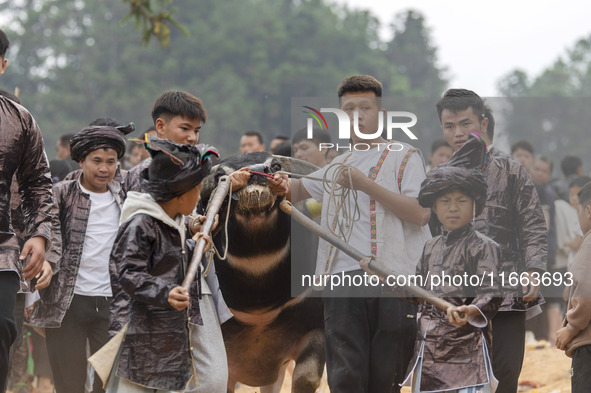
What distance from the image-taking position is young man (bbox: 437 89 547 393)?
4941 mm

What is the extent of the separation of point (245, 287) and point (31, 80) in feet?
143

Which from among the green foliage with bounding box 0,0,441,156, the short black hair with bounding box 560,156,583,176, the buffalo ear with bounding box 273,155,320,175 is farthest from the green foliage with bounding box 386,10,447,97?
the buffalo ear with bounding box 273,155,320,175

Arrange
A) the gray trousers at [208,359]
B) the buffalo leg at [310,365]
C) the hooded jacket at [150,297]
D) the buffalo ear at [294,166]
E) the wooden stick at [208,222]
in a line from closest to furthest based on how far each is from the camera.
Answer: the hooded jacket at [150,297], the wooden stick at [208,222], the gray trousers at [208,359], the buffalo leg at [310,365], the buffalo ear at [294,166]

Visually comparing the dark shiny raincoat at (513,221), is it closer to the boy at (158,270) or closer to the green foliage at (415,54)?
the boy at (158,270)

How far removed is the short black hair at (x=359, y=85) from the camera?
17.0 ft

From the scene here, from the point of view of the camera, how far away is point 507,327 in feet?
16.7

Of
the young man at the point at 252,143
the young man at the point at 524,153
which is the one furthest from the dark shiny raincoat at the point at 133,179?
the young man at the point at 524,153

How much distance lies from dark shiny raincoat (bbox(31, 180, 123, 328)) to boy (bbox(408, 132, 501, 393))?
7.42 feet

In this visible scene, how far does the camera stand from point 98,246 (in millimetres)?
5934

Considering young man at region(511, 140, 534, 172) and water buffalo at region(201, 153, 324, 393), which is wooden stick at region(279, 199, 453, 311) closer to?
water buffalo at region(201, 153, 324, 393)

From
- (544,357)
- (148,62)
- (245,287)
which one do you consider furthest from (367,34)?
(245,287)

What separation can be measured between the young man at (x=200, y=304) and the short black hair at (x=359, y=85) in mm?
916

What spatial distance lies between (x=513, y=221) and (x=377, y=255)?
0.81 m

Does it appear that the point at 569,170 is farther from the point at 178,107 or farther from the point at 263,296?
the point at 178,107
